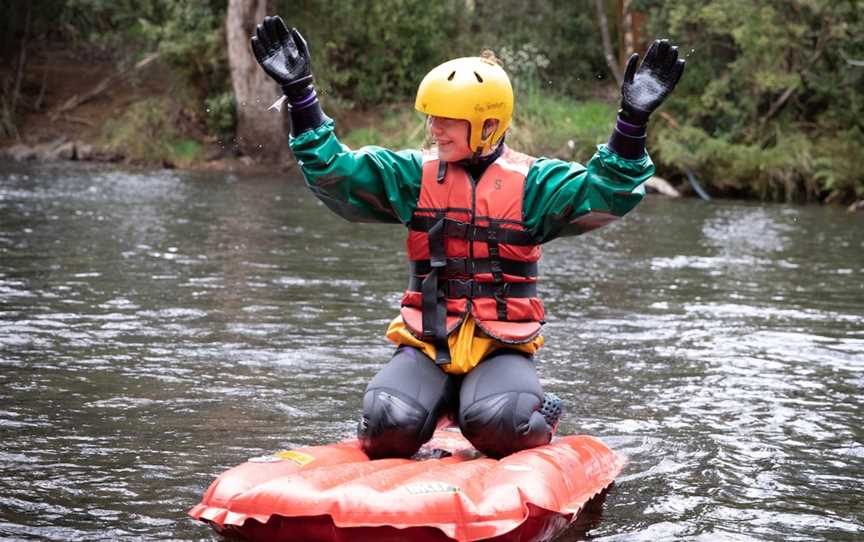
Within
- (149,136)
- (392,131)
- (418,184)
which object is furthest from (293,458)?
(149,136)

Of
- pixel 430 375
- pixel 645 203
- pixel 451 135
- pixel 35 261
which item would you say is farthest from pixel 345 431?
pixel 645 203

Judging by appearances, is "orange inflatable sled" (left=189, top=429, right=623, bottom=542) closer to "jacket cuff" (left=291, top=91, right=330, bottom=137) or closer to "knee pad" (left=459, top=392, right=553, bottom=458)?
"knee pad" (left=459, top=392, right=553, bottom=458)

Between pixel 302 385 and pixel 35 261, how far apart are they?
5290mm

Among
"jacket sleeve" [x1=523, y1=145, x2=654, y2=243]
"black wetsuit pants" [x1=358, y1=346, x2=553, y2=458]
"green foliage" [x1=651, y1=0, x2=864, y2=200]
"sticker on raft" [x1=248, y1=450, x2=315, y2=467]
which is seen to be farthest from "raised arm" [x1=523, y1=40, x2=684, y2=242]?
"green foliage" [x1=651, y1=0, x2=864, y2=200]

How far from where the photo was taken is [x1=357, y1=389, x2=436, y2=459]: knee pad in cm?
478

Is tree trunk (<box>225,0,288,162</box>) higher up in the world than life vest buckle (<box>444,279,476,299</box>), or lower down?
higher up

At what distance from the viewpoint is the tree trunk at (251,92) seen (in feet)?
84.3

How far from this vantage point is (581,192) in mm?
4945

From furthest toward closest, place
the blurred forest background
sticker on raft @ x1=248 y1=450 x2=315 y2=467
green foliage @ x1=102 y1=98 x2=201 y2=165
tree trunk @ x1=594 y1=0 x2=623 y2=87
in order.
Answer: tree trunk @ x1=594 y1=0 x2=623 y2=87
green foliage @ x1=102 y1=98 x2=201 y2=165
the blurred forest background
sticker on raft @ x1=248 y1=450 x2=315 y2=467

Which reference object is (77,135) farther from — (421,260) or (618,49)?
(421,260)

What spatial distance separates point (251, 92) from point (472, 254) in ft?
71.6

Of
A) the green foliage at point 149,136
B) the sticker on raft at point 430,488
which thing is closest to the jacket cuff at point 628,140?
the sticker on raft at point 430,488

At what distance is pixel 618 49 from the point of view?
94.2ft

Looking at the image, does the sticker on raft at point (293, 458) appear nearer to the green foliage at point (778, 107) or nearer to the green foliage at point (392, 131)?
the green foliage at point (778, 107)
